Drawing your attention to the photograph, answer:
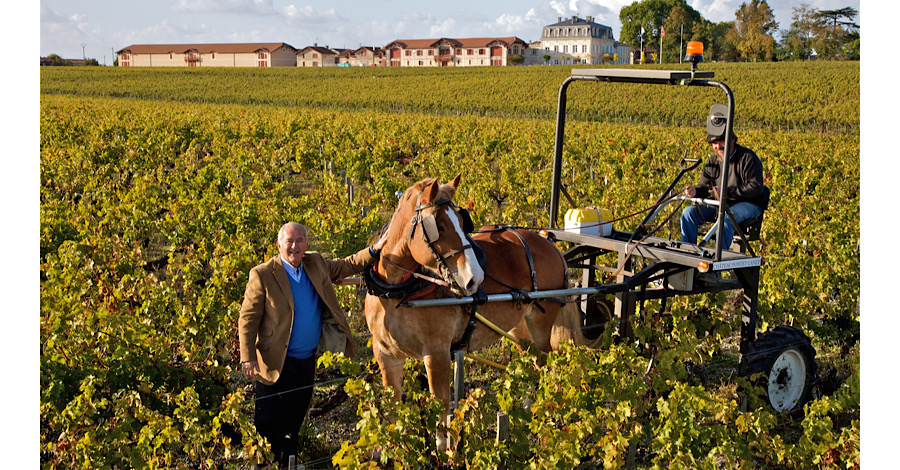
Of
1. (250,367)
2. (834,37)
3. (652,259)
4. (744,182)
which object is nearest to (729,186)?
(744,182)

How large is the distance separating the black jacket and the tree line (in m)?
52.6

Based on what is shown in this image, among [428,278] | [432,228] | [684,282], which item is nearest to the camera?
[432,228]

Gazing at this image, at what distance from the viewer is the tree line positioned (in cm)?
7338

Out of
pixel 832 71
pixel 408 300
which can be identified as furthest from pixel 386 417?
pixel 832 71

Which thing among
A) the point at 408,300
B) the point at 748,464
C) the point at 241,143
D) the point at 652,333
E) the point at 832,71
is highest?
the point at 832,71

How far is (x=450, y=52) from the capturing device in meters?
114

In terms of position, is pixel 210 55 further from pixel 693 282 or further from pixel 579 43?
pixel 693 282

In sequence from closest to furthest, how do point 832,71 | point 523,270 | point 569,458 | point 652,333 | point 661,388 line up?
A: point 569,458, point 661,388, point 523,270, point 652,333, point 832,71

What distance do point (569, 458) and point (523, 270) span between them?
6.05ft

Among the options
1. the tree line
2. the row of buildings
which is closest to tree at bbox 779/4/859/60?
the tree line

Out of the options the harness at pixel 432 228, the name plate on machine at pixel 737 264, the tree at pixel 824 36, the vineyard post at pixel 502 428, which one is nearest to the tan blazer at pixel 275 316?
the harness at pixel 432 228

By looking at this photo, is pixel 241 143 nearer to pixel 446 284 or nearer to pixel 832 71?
pixel 446 284

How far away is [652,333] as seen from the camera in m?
5.75

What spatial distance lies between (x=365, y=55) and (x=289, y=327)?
118908 mm
